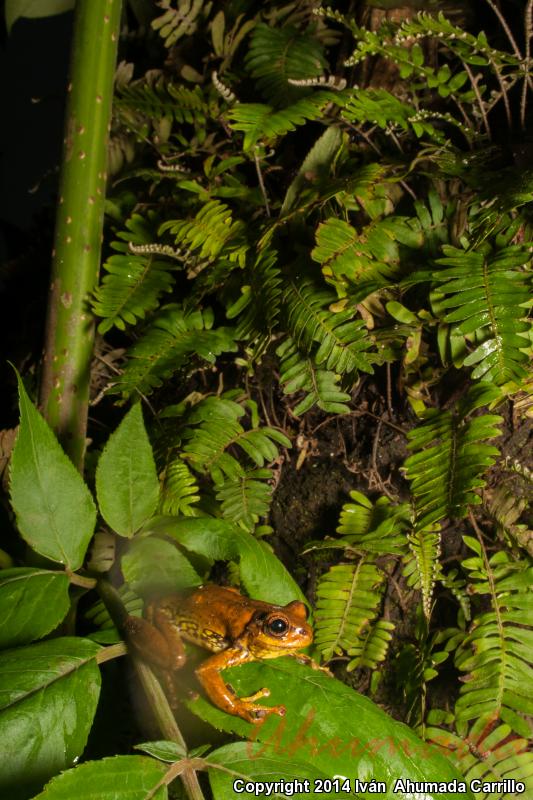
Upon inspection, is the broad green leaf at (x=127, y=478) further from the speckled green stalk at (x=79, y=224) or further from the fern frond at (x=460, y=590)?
the fern frond at (x=460, y=590)

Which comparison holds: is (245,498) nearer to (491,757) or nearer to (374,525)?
(374,525)

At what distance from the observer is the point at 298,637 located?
1268mm

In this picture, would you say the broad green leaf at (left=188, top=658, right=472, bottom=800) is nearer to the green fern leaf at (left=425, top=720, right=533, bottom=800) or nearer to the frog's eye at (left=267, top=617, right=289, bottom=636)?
the frog's eye at (left=267, top=617, right=289, bottom=636)

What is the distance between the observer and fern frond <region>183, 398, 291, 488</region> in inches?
65.3

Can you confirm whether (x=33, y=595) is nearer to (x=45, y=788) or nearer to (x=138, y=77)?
(x=45, y=788)

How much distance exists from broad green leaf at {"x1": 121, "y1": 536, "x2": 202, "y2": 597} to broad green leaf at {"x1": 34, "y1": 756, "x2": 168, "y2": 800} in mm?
377

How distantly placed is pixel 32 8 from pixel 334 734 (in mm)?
2149

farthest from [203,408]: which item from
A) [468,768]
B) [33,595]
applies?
[468,768]

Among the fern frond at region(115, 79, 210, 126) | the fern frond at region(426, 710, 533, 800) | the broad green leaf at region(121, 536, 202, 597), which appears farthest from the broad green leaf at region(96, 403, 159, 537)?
the fern frond at region(115, 79, 210, 126)

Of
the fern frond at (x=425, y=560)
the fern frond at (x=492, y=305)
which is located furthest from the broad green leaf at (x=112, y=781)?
the fern frond at (x=492, y=305)

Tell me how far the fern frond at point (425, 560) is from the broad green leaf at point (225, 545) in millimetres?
410

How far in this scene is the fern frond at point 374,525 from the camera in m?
1.65

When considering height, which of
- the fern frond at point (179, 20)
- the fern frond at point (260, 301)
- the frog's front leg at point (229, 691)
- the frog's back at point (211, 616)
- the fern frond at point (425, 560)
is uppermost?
the fern frond at point (179, 20)

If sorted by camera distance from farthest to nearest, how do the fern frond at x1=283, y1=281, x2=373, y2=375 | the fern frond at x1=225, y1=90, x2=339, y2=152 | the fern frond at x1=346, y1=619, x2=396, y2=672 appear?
the fern frond at x1=346, y1=619, x2=396, y2=672, the fern frond at x1=225, y1=90, x2=339, y2=152, the fern frond at x1=283, y1=281, x2=373, y2=375
